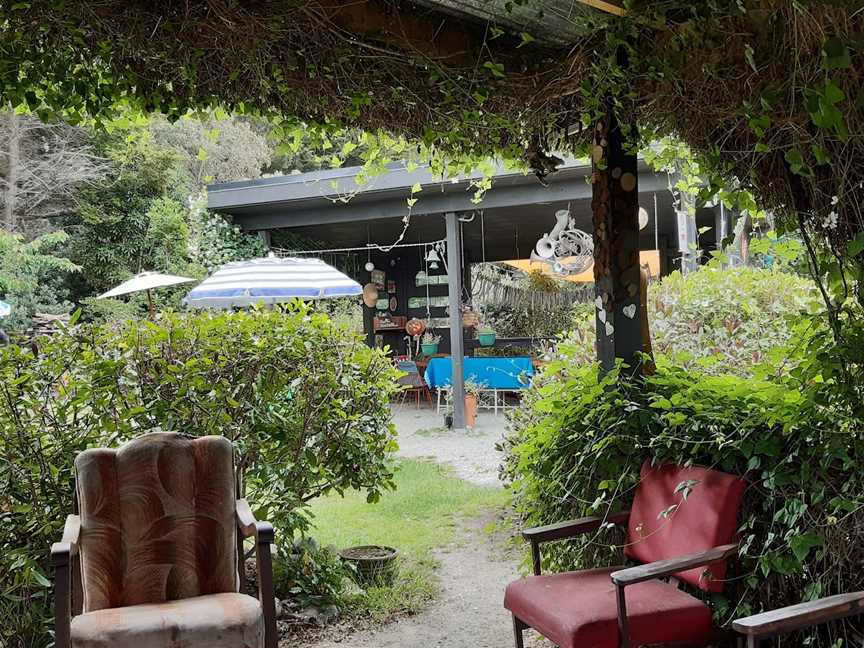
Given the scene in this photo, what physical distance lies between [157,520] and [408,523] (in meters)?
2.78

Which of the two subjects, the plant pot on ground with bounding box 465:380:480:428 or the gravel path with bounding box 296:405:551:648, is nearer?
the gravel path with bounding box 296:405:551:648

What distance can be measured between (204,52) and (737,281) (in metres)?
3.94

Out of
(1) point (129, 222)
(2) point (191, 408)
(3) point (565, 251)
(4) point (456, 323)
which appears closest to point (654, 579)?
(2) point (191, 408)

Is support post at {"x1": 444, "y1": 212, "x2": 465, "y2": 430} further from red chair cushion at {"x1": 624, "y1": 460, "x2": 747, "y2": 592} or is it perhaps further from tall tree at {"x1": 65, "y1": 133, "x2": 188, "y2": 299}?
red chair cushion at {"x1": 624, "y1": 460, "x2": 747, "y2": 592}

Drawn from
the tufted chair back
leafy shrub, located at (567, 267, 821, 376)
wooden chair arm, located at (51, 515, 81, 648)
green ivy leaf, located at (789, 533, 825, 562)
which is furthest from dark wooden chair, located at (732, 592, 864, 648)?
leafy shrub, located at (567, 267, 821, 376)

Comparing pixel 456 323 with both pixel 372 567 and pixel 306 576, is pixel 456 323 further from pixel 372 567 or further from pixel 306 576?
Result: pixel 306 576

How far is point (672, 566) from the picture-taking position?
2.48 metres

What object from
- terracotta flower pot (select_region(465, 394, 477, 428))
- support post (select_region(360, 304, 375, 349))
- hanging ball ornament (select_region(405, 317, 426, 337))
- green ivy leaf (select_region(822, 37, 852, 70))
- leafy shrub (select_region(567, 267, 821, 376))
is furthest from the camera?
support post (select_region(360, 304, 375, 349))

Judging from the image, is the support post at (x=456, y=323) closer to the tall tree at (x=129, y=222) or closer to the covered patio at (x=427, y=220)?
the covered patio at (x=427, y=220)

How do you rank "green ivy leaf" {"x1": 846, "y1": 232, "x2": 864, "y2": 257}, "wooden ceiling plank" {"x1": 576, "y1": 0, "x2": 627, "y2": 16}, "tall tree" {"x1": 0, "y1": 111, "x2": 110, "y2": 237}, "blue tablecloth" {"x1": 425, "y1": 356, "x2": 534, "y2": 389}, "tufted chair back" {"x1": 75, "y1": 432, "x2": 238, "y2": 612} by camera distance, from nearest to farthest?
"green ivy leaf" {"x1": 846, "y1": 232, "x2": 864, "y2": 257}
"wooden ceiling plank" {"x1": 576, "y1": 0, "x2": 627, "y2": 16}
"tufted chair back" {"x1": 75, "y1": 432, "x2": 238, "y2": 612}
"blue tablecloth" {"x1": 425, "y1": 356, "x2": 534, "y2": 389}
"tall tree" {"x1": 0, "y1": 111, "x2": 110, "y2": 237}

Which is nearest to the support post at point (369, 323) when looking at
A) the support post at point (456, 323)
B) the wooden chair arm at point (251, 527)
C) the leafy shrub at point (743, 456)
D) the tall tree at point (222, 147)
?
the support post at point (456, 323)

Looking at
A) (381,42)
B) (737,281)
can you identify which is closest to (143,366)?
(381,42)

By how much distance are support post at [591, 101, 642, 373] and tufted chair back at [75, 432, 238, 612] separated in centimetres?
172

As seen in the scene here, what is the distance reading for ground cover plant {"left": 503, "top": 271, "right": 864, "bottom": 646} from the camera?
7.88 ft
